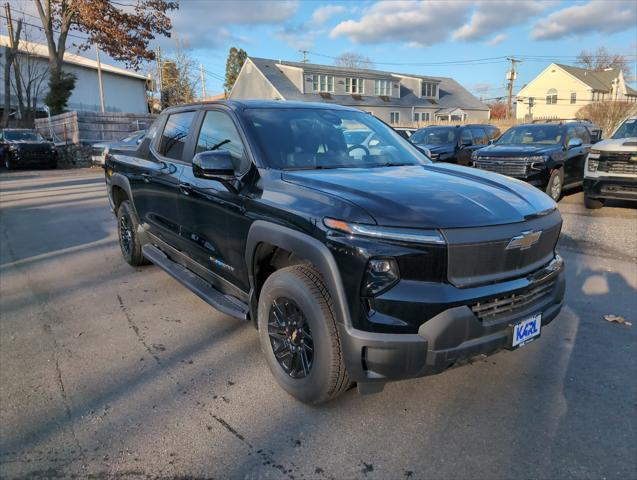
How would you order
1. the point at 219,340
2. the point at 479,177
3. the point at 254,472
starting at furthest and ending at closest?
the point at 219,340 < the point at 479,177 < the point at 254,472

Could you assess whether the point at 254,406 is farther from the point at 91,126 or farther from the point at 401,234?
the point at 91,126

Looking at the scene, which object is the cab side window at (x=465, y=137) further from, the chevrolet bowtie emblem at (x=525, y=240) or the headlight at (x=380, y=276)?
the headlight at (x=380, y=276)

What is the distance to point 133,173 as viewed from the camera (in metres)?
5.28

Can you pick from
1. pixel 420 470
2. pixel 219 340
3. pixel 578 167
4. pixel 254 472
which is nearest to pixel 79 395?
pixel 219 340

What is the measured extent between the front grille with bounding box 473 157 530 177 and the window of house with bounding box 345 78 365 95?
3617 centimetres

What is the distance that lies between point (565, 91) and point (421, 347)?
2686 inches

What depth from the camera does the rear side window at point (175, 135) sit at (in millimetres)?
4371

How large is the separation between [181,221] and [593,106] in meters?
30.5

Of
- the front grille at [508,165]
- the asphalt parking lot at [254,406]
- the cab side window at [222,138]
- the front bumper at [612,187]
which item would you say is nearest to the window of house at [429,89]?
the front grille at [508,165]

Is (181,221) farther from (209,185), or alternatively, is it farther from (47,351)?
(47,351)

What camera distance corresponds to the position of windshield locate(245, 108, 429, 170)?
345cm

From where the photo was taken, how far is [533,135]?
11.2 meters

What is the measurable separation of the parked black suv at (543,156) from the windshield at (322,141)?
21.4 feet

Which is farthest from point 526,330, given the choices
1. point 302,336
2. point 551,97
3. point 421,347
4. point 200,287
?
point 551,97
